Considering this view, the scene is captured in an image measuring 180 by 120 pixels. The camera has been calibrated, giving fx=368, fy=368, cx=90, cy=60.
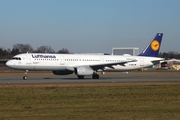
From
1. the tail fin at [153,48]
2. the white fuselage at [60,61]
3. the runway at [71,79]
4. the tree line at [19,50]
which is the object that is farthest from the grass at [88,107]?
the tree line at [19,50]

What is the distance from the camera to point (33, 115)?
1432 cm

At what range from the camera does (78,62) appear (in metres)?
46.7

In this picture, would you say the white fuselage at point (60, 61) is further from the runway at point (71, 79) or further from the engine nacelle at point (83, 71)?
the runway at point (71, 79)

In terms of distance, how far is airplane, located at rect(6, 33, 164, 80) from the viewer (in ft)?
143

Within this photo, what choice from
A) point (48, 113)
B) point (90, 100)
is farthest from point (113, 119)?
point (90, 100)

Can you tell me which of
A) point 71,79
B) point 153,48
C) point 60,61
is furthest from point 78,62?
point 153,48

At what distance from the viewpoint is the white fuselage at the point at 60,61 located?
4341 centimetres

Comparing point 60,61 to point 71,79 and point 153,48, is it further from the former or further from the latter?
point 153,48

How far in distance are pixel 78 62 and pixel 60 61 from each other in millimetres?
2737

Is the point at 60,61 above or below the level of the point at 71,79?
above

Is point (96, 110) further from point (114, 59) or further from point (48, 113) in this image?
point (114, 59)

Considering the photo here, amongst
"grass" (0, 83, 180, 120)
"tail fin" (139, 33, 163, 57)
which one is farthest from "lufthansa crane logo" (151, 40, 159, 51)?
"grass" (0, 83, 180, 120)

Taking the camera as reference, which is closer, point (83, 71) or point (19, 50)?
point (83, 71)

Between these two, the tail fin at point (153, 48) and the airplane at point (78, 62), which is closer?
the airplane at point (78, 62)
